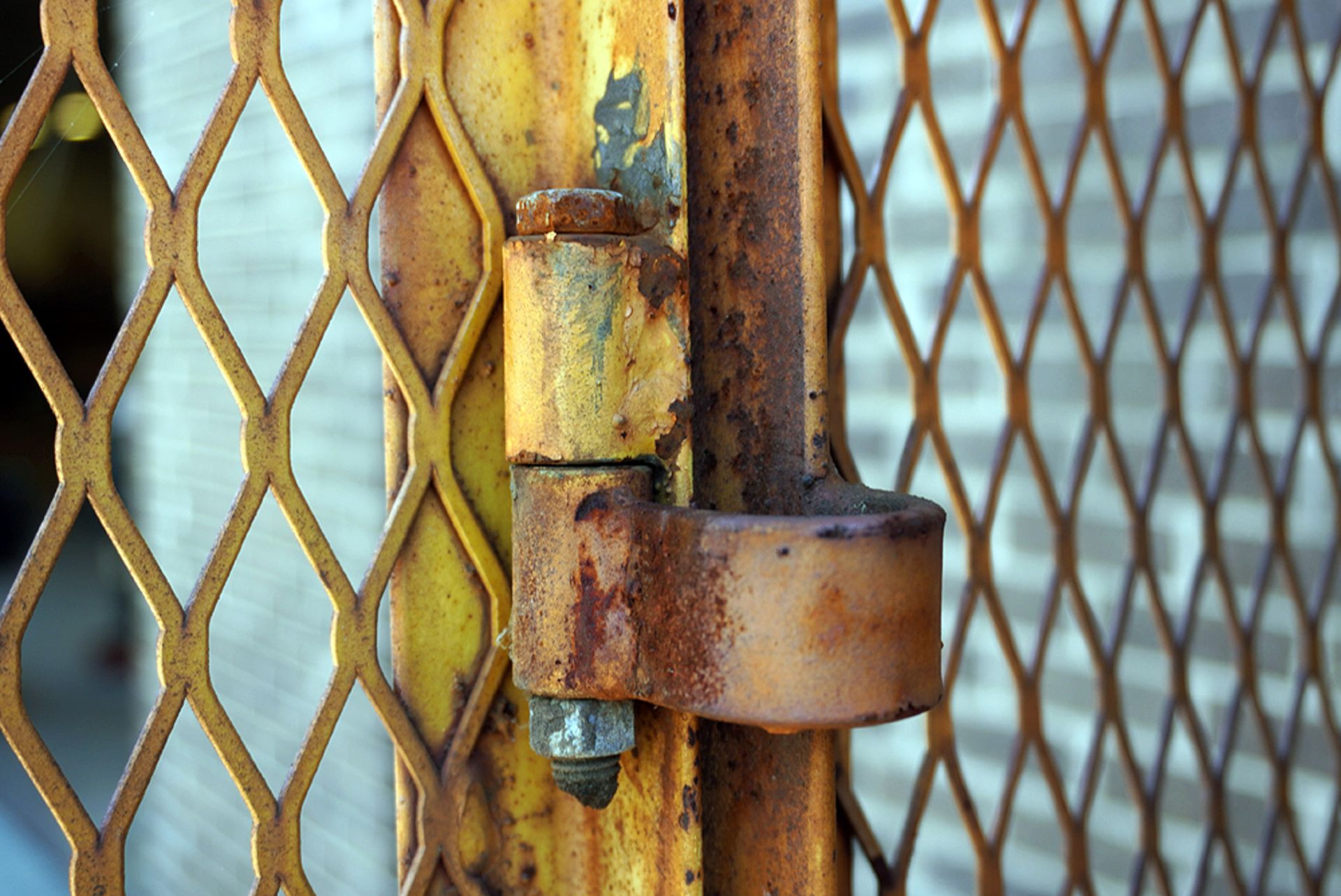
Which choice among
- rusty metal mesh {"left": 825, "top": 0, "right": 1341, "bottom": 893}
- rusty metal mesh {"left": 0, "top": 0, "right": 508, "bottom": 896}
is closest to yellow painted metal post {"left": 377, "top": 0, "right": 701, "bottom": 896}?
rusty metal mesh {"left": 0, "top": 0, "right": 508, "bottom": 896}

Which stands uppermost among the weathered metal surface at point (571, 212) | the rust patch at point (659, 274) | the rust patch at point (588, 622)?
the weathered metal surface at point (571, 212)

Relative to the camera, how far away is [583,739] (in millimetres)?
428

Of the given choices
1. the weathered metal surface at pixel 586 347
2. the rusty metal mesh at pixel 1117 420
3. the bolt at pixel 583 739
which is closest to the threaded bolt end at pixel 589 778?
the bolt at pixel 583 739

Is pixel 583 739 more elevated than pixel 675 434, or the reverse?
pixel 675 434

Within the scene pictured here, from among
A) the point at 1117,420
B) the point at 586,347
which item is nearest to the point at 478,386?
the point at 586,347

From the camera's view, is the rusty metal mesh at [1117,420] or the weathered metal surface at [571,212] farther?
the rusty metal mesh at [1117,420]

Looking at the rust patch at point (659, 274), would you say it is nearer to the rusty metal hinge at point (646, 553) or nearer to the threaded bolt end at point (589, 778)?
the rusty metal hinge at point (646, 553)

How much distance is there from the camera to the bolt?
1.40 ft

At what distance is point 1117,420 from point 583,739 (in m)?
1.61

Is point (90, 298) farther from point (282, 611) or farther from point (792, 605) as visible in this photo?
point (792, 605)

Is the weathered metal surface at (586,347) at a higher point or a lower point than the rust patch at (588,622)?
higher

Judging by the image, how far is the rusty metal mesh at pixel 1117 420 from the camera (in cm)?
80

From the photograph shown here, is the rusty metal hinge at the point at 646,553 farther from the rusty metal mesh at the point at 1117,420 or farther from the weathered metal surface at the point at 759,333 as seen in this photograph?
the rusty metal mesh at the point at 1117,420

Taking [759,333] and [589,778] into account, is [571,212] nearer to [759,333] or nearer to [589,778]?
[759,333]
